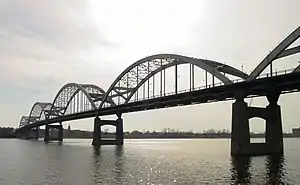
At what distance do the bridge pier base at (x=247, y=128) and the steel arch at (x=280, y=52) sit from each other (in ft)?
14.1

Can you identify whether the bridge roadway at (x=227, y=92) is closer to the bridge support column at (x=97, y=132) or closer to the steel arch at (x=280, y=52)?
the steel arch at (x=280, y=52)

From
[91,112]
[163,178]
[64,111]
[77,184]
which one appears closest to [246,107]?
[163,178]

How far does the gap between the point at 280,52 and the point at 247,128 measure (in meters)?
10.7

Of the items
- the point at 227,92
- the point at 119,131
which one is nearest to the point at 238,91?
the point at 227,92

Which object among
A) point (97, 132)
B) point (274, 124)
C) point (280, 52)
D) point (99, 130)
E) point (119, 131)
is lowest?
point (97, 132)

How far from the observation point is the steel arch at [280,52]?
50362 millimetres

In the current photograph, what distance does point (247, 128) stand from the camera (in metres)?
55.2

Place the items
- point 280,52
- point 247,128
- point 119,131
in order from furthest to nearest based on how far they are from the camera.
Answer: point 119,131 < point 247,128 < point 280,52

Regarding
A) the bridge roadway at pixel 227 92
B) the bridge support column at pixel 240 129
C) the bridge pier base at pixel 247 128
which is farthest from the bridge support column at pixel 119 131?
the bridge support column at pixel 240 129

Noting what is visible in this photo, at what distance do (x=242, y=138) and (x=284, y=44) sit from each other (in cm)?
1317

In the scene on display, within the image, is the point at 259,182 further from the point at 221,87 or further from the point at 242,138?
the point at 221,87

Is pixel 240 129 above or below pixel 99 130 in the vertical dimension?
above

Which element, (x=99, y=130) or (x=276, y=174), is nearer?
(x=276, y=174)

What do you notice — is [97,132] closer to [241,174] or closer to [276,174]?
[241,174]
